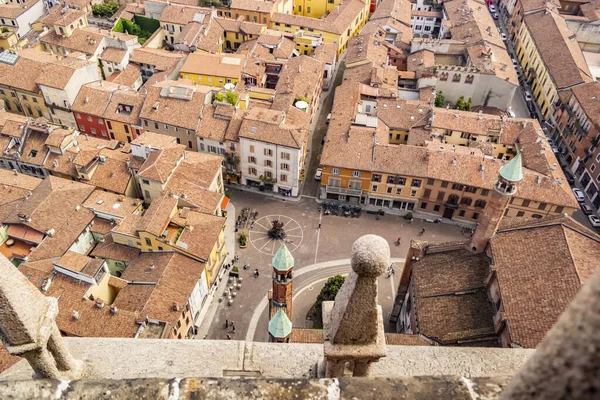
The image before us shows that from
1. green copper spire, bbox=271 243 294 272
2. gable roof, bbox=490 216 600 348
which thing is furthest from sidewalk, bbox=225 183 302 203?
green copper spire, bbox=271 243 294 272

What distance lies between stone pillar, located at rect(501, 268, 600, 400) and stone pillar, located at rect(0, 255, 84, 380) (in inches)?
570

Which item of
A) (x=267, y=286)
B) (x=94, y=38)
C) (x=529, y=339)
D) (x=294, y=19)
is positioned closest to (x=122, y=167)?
(x=267, y=286)

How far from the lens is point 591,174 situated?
63.8 meters

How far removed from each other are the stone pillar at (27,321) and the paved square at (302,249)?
99.0ft

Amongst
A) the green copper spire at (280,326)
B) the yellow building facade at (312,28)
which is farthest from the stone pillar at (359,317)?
the yellow building facade at (312,28)

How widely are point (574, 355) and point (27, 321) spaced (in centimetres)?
1575

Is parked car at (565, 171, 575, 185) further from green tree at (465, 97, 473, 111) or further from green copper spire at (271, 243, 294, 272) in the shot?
green copper spire at (271, 243, 294, 272)

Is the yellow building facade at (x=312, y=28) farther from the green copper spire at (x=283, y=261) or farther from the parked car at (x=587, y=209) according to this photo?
the green copper spire at (x=283, y=261)

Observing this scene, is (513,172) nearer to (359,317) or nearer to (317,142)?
(359,317)

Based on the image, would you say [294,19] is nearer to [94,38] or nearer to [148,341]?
[94,38]

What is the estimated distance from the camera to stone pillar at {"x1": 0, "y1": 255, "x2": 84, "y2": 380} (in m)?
13.8

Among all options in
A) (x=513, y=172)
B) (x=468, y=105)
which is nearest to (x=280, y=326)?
(x=513, y=172)

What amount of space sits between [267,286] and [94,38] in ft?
181

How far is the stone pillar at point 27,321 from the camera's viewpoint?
45.2ft
